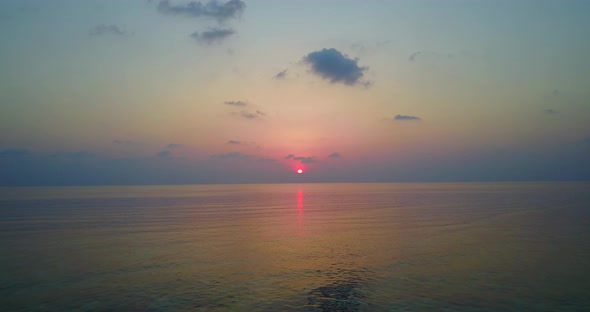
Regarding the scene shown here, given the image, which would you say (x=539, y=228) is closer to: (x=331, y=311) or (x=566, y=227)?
(x=566, y=227)

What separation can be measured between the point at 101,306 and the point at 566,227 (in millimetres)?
66715

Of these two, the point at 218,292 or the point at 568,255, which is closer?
the point at 218,292

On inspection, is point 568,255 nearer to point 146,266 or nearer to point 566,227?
point 566,227

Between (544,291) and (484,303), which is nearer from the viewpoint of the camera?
(484,303)

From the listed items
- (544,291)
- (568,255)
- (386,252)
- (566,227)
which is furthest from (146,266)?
(566,227)

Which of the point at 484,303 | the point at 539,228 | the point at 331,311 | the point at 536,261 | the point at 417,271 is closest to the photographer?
the point at 331,311

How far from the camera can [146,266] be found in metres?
36.7

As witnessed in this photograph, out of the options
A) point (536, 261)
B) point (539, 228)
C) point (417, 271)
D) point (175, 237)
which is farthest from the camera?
point (539, 228)

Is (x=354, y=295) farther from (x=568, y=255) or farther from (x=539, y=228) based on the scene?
(x=539, y=228)

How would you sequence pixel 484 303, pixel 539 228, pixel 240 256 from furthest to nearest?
pixel 539 228 < pixel 240 256 < pixel 484 303

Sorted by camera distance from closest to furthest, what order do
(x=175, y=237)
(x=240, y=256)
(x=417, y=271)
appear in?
(x=417, y=271) → (x=240, y=256) → (x=175, y=237)

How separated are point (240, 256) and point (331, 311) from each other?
1901 cm

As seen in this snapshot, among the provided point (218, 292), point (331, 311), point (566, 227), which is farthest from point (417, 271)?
point (566, 227)

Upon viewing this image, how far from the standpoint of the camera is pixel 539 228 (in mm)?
60781
